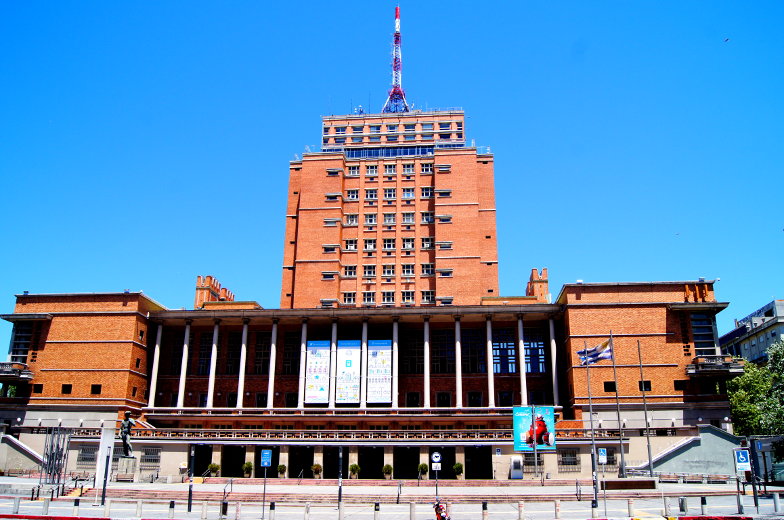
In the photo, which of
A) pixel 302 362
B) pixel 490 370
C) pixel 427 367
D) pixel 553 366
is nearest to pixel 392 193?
pixel 427 367

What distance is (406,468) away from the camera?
65438 millimetres

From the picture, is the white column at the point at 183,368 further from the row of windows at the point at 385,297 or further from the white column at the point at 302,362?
the row of windows at the point at 385,297

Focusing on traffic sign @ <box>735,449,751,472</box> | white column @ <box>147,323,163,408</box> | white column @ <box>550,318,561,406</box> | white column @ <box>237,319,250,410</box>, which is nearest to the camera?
traffic sign @ <box>735,449,751,472</box>

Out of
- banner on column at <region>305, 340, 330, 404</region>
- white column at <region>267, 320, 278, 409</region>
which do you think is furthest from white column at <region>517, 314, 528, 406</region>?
white column at <region>267, 320, 278, 409</region>

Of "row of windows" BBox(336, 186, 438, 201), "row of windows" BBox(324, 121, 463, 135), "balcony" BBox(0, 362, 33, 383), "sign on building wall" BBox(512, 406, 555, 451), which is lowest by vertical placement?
"sign on building wall" BBox(512, 406, 555, 451)

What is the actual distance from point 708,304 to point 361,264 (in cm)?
4224

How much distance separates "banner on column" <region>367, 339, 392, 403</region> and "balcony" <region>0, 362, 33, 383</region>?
3445 cm

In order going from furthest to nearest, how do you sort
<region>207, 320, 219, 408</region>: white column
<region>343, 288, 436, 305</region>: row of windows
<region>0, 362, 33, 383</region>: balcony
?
<region>343, 288, 436, 305</region>: row of windows → <region>207, 320, 219, 408</region>: white column → <region>0, 362, 33, 383</region>: balcony

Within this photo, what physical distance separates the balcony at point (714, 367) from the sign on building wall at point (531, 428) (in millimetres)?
19635

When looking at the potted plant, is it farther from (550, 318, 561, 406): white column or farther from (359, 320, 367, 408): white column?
(550, 318, 561, 406): white column

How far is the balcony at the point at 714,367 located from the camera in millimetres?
64625

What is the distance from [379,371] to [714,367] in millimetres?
32061

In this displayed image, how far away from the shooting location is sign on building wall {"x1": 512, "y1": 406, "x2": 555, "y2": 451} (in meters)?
53.2

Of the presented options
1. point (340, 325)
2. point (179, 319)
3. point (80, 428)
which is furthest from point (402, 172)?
point (80, 428)
